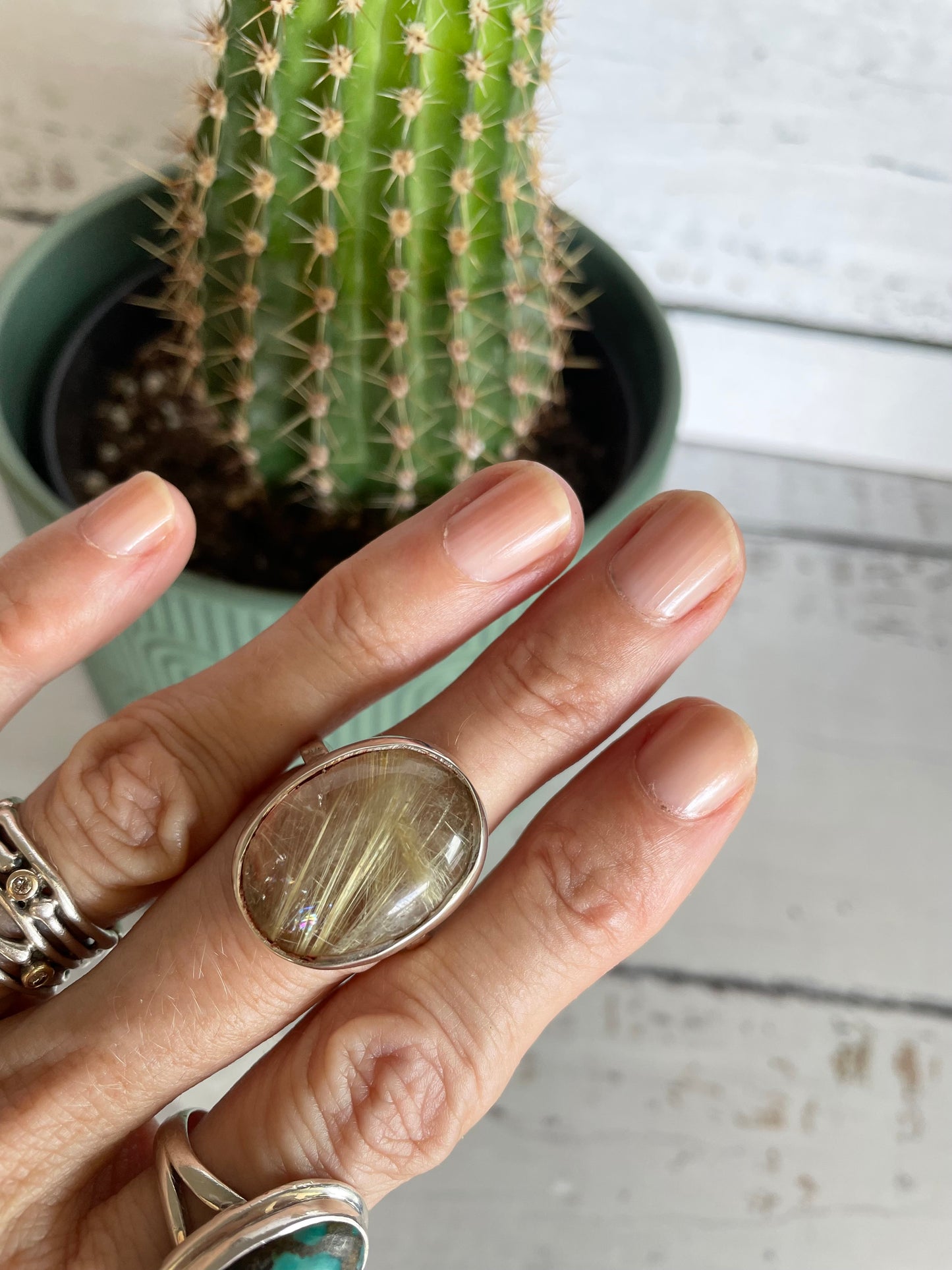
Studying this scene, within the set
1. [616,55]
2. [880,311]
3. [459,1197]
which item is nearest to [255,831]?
[459,1197]

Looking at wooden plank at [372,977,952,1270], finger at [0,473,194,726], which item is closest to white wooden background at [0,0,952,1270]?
wooden plank at [372,977,952,1270]

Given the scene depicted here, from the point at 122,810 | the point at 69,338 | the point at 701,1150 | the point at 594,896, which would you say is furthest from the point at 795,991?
the point at 69,338

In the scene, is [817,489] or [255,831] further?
[817,489]

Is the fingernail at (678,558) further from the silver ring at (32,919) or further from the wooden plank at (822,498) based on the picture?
the wooden plank at (822,498)

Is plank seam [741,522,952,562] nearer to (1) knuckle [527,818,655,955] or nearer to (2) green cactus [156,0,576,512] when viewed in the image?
(2) green cactus [156,0,576,512]

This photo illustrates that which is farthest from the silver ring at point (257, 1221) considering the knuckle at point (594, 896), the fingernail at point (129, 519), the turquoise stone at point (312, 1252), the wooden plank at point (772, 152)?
the wooden plank at point (772, 152)

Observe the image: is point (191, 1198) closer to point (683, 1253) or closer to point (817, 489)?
point (683, 1253)
